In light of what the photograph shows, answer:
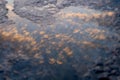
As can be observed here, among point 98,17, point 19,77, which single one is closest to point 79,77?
point 19,77

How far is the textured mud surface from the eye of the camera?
8.18ft

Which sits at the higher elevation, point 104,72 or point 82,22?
point 82,22

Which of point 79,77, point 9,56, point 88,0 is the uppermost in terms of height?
point 88,0

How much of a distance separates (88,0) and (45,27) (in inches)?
37.5

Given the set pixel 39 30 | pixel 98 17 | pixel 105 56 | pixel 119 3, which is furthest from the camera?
pixel 119 3

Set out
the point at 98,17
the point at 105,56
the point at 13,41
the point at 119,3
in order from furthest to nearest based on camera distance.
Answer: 1. the point at 119,3
2. the point at 98,17
3. the point at 13,41
4. the point at 105,56

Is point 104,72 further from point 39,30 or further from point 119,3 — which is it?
point 119,3

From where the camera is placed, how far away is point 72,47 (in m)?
2.75

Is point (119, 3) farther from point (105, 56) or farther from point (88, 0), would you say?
point (105, 56)

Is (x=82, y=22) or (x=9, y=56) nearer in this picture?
(x=9, y=56)

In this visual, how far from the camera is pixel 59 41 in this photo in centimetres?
284

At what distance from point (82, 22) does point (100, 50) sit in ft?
2.01

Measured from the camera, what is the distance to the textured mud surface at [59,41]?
249cm

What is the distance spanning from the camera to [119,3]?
348 centimetres
